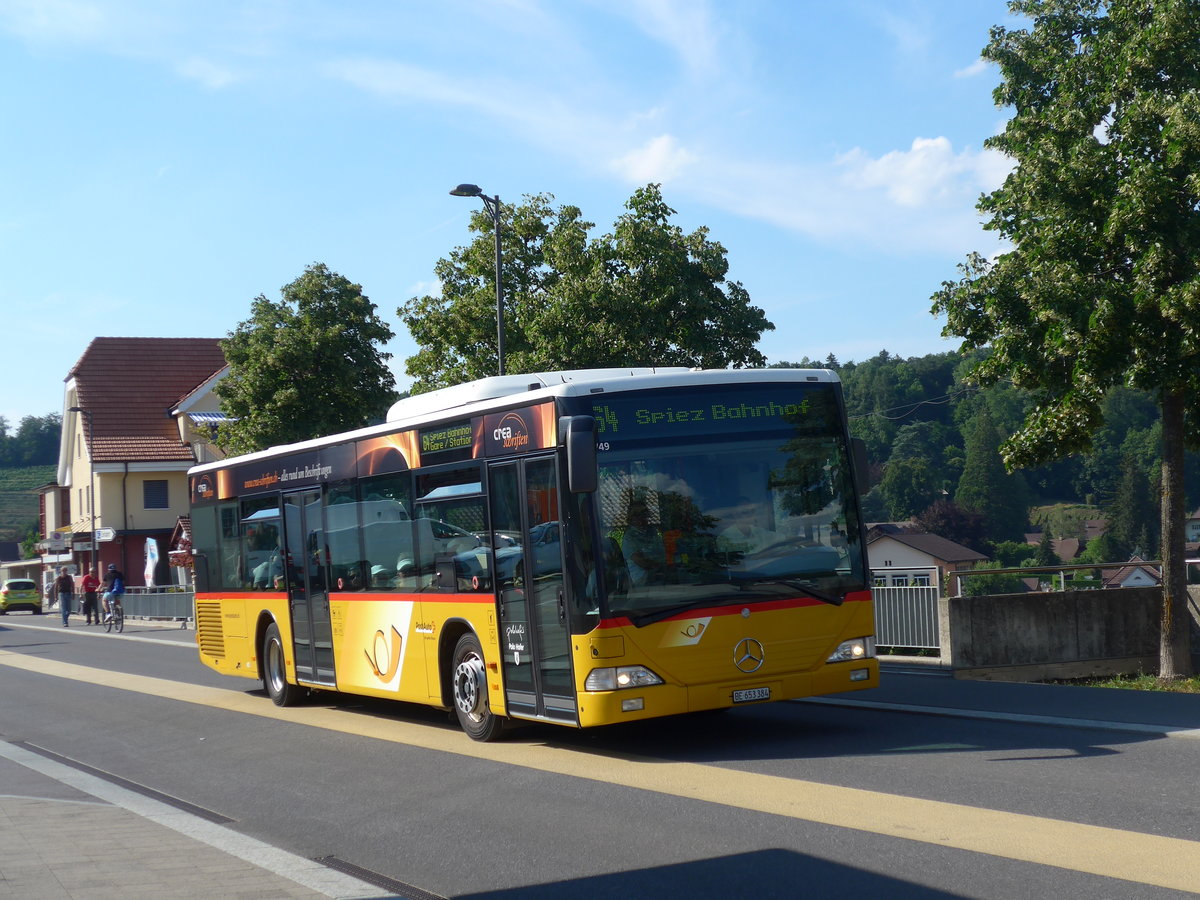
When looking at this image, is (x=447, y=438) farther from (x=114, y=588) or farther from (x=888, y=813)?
(x=114, y=588)

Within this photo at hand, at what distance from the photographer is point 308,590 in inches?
598

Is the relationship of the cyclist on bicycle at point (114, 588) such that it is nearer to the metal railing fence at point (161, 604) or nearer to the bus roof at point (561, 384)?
the metal railing fence at point (161, 604)

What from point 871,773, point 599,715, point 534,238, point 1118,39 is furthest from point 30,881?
point 534,238

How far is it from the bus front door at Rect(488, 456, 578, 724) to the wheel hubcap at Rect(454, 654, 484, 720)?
1.96 feet

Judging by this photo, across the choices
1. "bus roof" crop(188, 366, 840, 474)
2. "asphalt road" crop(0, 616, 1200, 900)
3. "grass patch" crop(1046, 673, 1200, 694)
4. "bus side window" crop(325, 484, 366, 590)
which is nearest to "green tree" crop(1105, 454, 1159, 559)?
"grass patch" crop(1046, 673, 1200, 694)

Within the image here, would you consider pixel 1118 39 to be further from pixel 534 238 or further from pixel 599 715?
pixel 534 238

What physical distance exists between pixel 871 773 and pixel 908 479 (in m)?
115

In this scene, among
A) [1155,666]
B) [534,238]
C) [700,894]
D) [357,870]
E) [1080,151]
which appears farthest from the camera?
[534,238]

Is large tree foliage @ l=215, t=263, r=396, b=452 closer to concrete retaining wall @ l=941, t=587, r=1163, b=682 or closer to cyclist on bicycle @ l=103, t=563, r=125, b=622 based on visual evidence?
cyclist on bicycle @ l=103, t=563, r=125, b=622

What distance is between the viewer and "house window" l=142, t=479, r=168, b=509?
68.3 meters

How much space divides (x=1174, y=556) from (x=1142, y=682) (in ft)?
5.56

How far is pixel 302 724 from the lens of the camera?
14484 millimetres

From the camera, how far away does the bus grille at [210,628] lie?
1816 centimetres

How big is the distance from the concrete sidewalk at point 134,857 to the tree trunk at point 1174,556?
13.3 m
